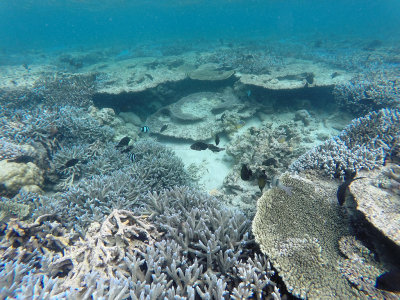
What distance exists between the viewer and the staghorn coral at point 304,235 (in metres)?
2.17

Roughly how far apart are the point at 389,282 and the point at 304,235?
0.88 meters

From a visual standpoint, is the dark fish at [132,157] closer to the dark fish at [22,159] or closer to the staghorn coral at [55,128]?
the staghorn coral at [55,128]

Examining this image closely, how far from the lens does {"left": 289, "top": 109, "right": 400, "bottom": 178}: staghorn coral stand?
4.11 metres

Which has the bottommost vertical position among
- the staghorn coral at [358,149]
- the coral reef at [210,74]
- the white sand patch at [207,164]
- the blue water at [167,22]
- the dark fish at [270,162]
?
the white sand patch at [207,164]

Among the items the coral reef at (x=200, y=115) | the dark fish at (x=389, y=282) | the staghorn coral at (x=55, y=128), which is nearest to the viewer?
the dark fish at (x=389, y=282)

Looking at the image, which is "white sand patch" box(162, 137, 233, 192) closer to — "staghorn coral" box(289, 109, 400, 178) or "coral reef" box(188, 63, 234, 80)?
"staghorn coral" box(289, 109, 400, 178)

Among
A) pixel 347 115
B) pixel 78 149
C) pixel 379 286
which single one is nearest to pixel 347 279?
pixel 379 286

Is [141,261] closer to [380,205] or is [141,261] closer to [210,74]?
[380,205]

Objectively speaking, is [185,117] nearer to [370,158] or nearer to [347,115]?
[370,158]

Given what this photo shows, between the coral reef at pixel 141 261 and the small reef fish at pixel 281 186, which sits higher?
the small reef fish at pixel 281 186

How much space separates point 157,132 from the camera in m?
8.67

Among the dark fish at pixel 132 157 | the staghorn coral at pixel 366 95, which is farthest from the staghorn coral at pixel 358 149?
the dark fish at pixel 132 157

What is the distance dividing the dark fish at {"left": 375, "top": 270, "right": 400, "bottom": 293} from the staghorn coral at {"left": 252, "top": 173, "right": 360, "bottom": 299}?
0.94 ft

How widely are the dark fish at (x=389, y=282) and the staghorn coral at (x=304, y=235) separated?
0.29 m
